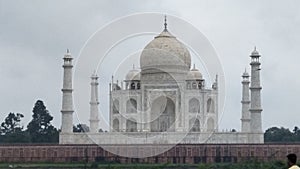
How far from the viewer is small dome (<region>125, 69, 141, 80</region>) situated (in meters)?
38.3

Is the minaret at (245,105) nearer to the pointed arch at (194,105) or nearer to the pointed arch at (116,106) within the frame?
the pointed arch at (194,105)

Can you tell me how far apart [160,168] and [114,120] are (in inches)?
445

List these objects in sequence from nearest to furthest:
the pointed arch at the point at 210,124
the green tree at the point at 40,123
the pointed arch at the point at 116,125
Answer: the pointed arch at the point at 116,125 < the pointed arch at the point at 210,124 < the green tree at the point at 40,123

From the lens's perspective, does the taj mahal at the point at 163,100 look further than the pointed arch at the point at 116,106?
No

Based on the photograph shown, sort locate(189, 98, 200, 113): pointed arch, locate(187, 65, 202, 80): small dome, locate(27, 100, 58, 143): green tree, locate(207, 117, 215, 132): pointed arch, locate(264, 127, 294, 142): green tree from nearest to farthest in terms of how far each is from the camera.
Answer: locate(207, 117, 215, 132): pointed arch → locate(189, 98, 200, 113): pointed arch → locate(187, 65, 202, 80): small dome → locate(27, 100, 58, 143): green tree → locate(264, 127, 294, 142): green tree

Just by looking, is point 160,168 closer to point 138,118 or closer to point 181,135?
point 181,135

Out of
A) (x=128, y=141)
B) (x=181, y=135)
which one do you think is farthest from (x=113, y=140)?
(x=181, y=135)

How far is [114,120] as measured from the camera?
38.3 m

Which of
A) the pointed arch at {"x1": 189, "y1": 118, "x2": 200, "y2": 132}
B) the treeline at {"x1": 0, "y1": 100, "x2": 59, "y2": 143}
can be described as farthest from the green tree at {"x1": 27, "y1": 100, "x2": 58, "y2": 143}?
the pointed arch at {"x1": 189, "y1": 118, "x2": 200, "y2": 132}

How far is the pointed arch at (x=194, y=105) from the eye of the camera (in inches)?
1491

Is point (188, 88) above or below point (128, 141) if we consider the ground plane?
above

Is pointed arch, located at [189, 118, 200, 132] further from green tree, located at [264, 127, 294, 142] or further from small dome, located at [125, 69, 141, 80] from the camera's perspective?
green tree, located at [264, 127, 294, 142]

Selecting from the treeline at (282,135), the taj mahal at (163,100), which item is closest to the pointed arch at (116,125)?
the taj mahal at (163,100)

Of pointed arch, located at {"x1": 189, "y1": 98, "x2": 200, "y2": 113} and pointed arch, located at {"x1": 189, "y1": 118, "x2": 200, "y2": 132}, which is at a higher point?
pointed arch, located at {"x1": 189, "y1": 98, "x2": 200, "y2": 113}
